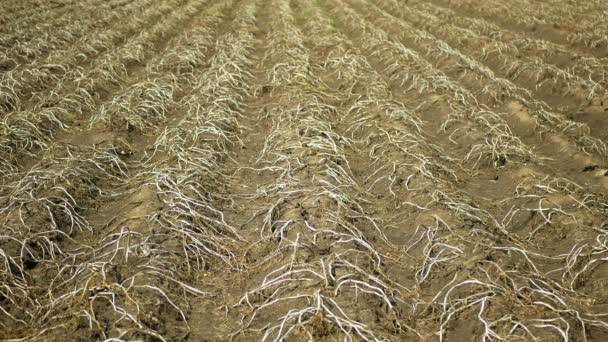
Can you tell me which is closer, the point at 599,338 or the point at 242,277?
the point at 599,338

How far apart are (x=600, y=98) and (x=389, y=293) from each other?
5.22 metres

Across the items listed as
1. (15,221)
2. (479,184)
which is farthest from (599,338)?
(15,221)

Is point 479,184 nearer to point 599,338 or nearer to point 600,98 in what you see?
point 599,338

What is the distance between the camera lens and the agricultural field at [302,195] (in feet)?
10.5

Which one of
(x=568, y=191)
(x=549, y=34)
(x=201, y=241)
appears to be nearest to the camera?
(x=201, y=241)

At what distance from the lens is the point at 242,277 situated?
12.0 feet

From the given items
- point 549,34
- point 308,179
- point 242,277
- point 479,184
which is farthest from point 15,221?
point 549,34

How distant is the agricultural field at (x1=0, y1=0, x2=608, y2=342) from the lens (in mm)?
3191

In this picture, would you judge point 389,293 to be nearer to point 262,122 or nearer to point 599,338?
point 599,338

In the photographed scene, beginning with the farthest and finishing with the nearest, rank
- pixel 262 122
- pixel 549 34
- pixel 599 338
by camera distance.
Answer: pixel 549 34 < pixel 262 122 < pixel 599 338

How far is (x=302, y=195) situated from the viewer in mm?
4371

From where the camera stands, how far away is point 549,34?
11.1 m

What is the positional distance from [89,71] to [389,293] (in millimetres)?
6402

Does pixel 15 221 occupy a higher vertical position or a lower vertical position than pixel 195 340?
higher
